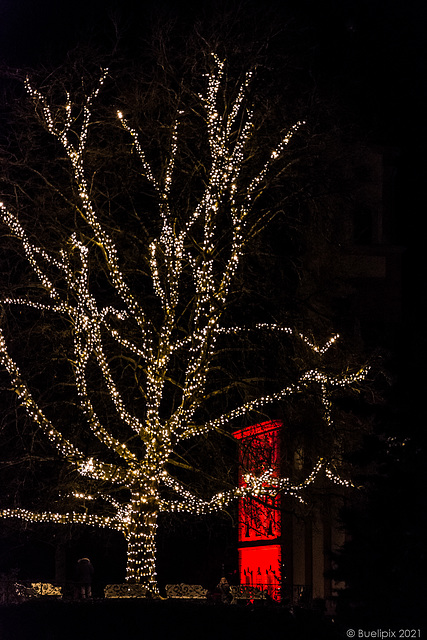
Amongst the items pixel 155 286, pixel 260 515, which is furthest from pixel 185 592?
pixel 155 286

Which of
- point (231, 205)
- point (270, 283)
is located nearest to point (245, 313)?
point (270, 283)

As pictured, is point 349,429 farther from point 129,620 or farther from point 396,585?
point 396,585

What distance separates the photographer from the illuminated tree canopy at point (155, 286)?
2091 cm

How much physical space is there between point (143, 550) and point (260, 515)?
611cm

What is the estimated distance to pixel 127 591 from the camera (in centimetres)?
1967

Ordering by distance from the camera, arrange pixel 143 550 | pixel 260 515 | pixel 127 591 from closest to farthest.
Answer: pixel 127 591
pixel 143 550
pixel 260 515

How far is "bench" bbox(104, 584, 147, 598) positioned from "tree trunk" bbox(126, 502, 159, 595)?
0.75 meters

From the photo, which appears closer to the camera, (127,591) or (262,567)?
(127,591)

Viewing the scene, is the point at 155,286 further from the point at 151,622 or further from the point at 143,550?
the point at 151,622

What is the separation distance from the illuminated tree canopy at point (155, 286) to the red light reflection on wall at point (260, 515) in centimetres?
72

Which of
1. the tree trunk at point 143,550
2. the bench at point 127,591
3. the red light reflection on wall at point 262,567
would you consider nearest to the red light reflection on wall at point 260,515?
the red light reflection on wall at point 262,567

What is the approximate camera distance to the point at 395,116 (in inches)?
1115

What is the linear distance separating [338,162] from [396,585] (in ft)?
41.6
